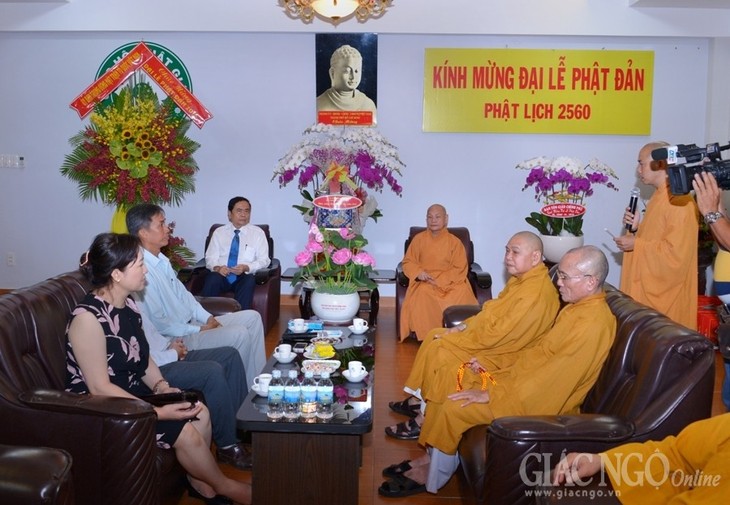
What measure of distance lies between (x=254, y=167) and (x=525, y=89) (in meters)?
2.46

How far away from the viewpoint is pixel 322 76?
634 centimetres

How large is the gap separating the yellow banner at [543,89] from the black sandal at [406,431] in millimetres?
3407

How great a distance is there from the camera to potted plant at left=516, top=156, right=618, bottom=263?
5.51 metres

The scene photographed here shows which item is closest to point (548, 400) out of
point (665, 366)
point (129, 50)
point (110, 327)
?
point (665, 366)

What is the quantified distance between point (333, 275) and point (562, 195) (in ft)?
8.83

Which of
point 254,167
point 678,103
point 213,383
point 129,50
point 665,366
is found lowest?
point 213,383

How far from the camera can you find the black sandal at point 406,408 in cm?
391

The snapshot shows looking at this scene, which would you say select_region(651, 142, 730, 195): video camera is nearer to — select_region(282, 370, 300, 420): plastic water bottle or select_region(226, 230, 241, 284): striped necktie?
select_region(282, 370, 300, 420): plastic water bottle

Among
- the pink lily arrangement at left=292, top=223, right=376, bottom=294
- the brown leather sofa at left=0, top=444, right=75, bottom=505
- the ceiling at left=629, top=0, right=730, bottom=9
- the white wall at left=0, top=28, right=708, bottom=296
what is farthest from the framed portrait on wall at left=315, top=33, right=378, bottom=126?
the brown leather sofa at left=0, top=444, right=75, bottom=505

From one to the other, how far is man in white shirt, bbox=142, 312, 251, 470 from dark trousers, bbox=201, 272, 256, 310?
1.93 m

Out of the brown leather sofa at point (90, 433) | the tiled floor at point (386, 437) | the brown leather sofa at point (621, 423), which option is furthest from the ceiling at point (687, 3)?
the brown leather sofa at point (90, 433)

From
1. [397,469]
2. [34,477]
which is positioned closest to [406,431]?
[397,469]

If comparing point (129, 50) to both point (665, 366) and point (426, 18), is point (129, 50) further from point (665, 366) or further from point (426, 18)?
point (665, 366)

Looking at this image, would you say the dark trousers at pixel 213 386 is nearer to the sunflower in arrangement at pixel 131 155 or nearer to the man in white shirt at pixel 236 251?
the man in white shirt at pixel 236 251
